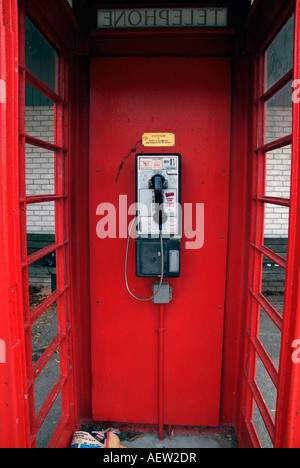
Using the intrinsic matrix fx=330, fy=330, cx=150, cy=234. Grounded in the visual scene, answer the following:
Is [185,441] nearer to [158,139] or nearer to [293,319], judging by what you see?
[293,319]

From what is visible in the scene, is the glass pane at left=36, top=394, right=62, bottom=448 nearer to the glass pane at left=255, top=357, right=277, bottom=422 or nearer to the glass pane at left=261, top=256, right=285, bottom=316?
the glass pane at left=255, top=357, right=277, bottom=422

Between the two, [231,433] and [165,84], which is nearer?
[165,84]

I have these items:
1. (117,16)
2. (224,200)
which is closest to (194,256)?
(224,200)

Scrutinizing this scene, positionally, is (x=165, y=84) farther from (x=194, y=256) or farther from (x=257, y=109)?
(x=194, y=256)

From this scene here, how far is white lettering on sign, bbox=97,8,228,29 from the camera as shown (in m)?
2.10

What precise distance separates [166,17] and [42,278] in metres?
4.67

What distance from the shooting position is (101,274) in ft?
7.73

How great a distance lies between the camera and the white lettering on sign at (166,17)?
2.10 metres

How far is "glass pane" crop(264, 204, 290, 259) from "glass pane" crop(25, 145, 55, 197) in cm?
368

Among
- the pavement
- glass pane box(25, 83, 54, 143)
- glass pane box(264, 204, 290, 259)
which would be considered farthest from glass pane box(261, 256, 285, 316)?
glass pane box(25, 83, 54, 143)

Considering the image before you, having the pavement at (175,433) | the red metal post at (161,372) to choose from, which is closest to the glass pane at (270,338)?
the pavement at (175,433)

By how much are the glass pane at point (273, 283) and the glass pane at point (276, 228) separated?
0.28 meters

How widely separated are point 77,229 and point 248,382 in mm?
1551

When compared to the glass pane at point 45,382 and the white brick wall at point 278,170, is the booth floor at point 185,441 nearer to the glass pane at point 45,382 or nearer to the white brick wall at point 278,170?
the glass pane at point 45,382
